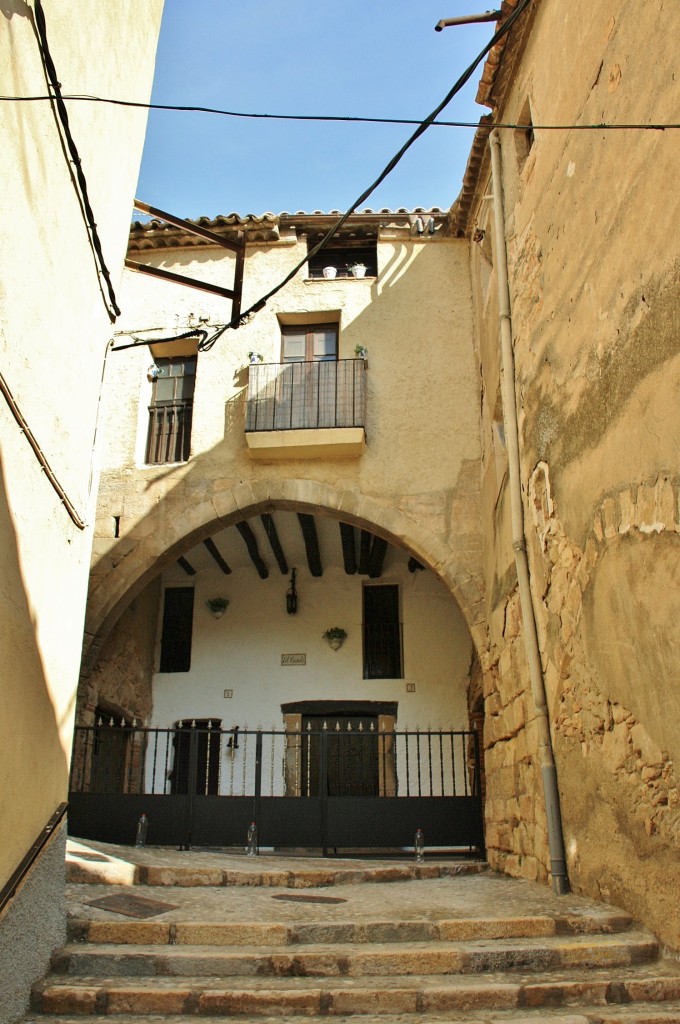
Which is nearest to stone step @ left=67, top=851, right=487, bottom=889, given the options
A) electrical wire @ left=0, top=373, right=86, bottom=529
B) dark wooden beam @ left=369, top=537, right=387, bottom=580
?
electrical wire @ left=0, top=373, right=86, bottom=529

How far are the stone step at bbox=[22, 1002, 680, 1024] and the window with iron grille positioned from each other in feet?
24.2

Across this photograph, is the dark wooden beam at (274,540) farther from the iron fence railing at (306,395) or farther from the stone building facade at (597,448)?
the stone building facade at (597,448)

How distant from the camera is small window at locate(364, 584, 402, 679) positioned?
11.5m

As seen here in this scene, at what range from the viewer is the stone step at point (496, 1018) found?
3.09 m

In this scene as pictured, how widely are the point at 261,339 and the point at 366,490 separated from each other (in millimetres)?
2399

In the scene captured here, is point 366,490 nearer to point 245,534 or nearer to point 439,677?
point 245,534

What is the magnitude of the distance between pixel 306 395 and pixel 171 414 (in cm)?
171

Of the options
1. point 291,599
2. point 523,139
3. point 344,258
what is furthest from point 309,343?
point 523,139

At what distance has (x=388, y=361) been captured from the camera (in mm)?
10094

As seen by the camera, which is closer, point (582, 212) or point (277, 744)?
point (582, 212)

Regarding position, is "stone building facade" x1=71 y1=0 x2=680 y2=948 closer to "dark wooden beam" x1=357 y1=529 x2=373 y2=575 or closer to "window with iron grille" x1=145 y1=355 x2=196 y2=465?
"window with iron grille" x1=145 y1=355 x2=196 y2=465

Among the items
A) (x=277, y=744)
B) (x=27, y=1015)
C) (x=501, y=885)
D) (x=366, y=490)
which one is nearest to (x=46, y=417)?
(x=27, y=1015)

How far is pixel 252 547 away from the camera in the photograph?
11.4 metres

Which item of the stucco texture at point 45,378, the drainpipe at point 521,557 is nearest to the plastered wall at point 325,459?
the drainpipe at point 521,557
